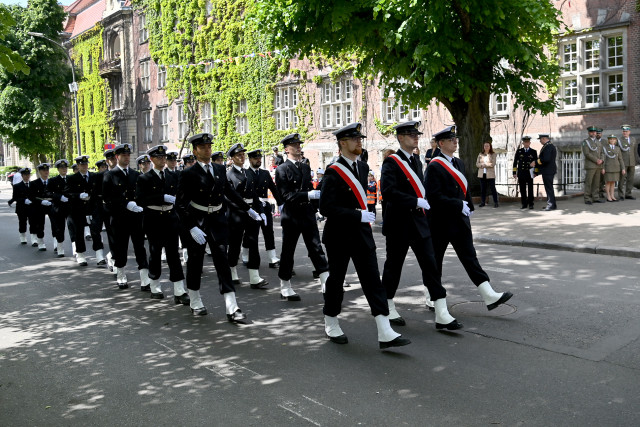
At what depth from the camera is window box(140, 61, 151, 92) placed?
149 ft

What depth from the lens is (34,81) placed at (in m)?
45.6

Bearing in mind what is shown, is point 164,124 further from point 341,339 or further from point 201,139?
point 341,339

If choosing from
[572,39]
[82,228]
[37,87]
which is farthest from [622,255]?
[37,87]

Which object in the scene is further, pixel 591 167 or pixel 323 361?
pixel 591 167

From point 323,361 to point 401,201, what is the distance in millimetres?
1827

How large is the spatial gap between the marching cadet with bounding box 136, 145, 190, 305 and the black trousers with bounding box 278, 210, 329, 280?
1.45 metres

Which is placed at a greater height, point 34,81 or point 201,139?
point 34,81

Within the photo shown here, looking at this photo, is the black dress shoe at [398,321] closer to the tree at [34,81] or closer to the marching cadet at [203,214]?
the marching cadet at [203,214]

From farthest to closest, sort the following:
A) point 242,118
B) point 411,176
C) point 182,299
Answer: point 242,118 < point 182,299 < point 411,176

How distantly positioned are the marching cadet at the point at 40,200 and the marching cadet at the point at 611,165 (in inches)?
535

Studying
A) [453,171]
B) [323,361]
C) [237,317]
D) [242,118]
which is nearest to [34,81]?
[242,118]

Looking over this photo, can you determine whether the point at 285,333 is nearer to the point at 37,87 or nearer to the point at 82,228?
the point at 82,228

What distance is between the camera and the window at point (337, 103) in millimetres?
29406

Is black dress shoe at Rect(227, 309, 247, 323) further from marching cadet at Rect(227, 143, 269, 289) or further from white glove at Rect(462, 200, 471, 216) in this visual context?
white glove at Rect(462, 200, 471, 216)
